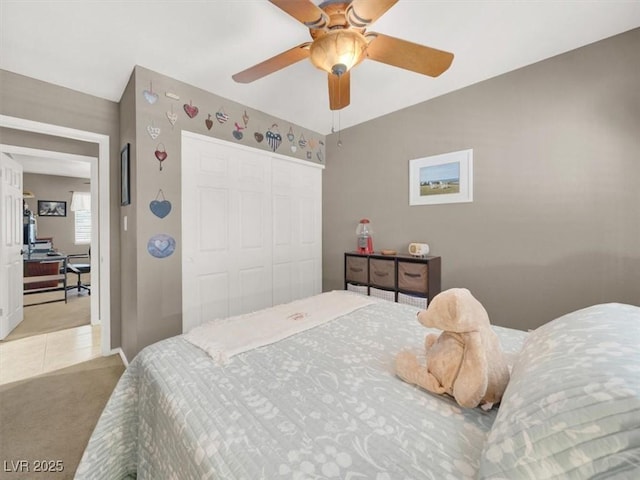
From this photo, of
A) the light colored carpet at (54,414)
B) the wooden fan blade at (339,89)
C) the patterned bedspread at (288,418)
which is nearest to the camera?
the patterned bedspread at (288,418)

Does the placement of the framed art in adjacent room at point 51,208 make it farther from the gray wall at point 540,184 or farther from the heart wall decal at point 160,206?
the gray wall at point 540,184

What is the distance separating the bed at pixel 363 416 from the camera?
0.53 metres

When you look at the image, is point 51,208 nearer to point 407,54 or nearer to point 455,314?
point 407,54

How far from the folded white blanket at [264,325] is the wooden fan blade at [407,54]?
1551 mm

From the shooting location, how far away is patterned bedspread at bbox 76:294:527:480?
2.24 ft

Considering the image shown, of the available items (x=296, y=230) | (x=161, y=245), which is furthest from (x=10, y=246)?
(x=296, y=230)

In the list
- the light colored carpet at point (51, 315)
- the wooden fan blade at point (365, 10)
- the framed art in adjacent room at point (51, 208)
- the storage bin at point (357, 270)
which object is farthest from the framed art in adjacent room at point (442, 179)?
the framed art in adjacent room at point (51, 208)

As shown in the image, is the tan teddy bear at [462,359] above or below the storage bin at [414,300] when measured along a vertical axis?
above

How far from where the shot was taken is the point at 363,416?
83cm

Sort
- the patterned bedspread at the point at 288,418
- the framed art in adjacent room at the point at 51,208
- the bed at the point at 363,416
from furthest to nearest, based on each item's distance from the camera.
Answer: the framed art in adjacent room at the point at 51,208, the patterned bedspread at the point at 288,418, the bed at the point at 363,416

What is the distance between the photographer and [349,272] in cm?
312

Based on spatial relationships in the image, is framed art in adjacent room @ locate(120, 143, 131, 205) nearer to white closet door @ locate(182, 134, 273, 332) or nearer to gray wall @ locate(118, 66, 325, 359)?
gray wall @ locate(118, 66, 325, 359)

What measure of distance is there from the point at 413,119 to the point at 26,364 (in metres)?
4.44

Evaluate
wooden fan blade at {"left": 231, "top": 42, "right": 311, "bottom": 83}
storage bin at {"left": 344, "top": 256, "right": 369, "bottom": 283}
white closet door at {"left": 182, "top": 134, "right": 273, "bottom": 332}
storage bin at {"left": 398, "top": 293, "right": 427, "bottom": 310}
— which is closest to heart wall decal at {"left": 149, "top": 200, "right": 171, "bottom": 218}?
white closet door at {"left": 182, "top": 134, "right": 273, "bottom": 332}
